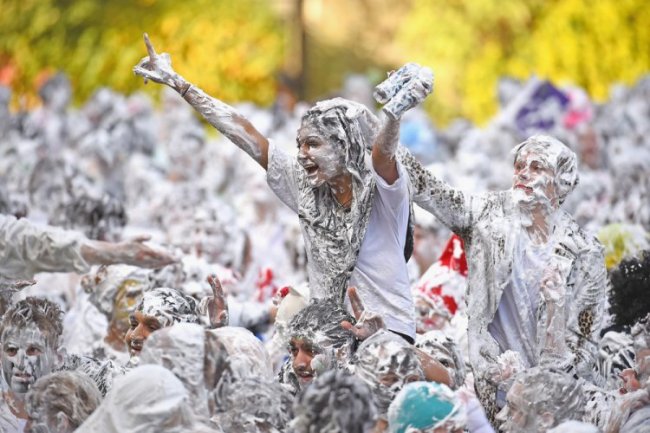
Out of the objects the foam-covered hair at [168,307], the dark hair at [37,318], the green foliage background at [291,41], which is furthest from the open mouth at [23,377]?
the green foliage background at [291,41]

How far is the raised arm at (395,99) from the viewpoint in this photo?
7742 millimetres

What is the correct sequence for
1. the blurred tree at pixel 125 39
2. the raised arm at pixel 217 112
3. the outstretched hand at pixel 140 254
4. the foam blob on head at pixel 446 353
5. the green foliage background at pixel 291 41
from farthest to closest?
the blurred tree at pixel 125 39 → the green foliage background at pixel 291 41 → the outstretched hand at pixel 140 254 → the raised arm at pixel 217 112 → the foam blob on head at pixel 446 353

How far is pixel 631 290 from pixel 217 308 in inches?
95.3

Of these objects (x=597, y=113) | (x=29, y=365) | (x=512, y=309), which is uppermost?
(x=597, y=113)

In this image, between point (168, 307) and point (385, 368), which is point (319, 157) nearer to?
point (168, 307)

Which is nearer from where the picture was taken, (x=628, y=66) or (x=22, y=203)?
(x=22, y=203)

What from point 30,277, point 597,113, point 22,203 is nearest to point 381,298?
point 30,277

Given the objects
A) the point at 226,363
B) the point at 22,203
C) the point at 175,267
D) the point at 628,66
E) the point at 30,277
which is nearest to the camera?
the point at 226,363

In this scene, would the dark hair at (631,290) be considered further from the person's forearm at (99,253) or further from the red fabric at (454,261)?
the person's forearm at (99,253)

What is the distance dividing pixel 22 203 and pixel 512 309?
15.8 feet

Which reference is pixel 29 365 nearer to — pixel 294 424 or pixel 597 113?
pixel 294 424

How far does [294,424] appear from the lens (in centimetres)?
652

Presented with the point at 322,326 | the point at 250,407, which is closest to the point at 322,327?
the point at 322,326

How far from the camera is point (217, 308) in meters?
8.15
